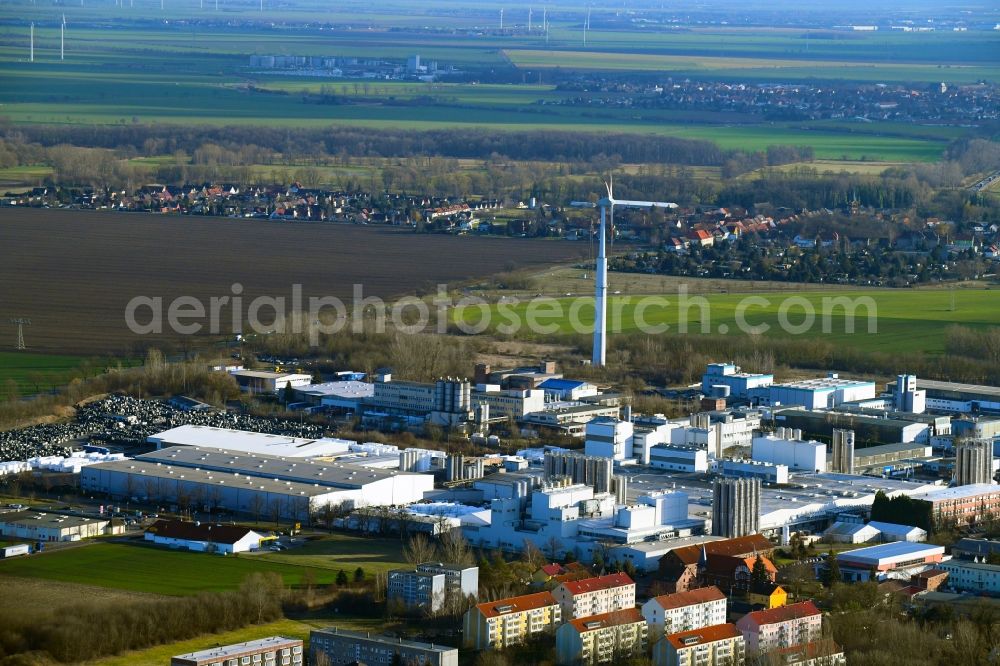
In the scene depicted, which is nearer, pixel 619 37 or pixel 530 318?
pixel 530 318

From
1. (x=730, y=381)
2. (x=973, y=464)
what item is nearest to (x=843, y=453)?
(x=973, y=464)

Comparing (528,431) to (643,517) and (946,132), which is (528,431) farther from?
(946,132)

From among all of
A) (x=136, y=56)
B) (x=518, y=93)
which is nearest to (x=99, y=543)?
(x=518, y=93)

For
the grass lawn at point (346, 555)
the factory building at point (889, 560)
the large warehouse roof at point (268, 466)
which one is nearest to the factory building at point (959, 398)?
the factory building at point (889, 560)

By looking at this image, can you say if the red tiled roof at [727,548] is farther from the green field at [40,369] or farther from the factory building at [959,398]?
the green field at [40,369]

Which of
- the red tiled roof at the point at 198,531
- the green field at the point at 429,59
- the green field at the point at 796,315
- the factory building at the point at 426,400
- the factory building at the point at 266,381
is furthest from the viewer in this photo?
the green field at the point at 429,59

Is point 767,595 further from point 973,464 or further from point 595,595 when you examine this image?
point 973,464
